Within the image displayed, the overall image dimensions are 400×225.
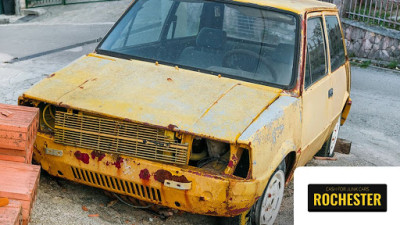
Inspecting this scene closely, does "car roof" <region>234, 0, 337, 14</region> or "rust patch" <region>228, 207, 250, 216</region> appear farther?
"car roof" <region>234, 0, 337, 14</region>

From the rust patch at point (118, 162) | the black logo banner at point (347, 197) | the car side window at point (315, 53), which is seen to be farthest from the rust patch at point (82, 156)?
the black logo banner at point (347, 197)

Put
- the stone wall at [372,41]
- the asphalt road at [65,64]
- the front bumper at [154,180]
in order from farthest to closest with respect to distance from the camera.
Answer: the stone wall at [372,41], the asphalt road at [65,64], the front bumper at [154,180]

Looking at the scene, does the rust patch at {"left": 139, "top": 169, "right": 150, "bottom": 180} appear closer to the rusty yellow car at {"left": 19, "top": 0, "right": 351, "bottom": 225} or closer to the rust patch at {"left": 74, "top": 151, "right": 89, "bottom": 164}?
the rusty yellow car at {"left": 19, "top": 0, "right": 351, "bottom": 225}

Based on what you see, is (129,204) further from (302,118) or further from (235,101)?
(302,118)

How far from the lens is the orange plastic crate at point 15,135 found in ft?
13.3

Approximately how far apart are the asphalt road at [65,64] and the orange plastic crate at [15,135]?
606 mm

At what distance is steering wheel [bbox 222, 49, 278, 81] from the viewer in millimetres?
5547

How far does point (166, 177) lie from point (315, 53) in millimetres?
2286

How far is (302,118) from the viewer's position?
17.7 feet

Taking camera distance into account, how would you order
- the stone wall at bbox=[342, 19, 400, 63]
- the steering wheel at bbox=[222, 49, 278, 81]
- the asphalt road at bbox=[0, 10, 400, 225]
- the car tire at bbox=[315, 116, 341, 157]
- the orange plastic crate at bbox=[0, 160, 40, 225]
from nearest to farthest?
1. the orange plastic crate at bbox=[0, 160, 40, 225]
2. the asphalt road at bbox=[0, 10, 400, 225]
3. the steering wheel at bbox=[222, 49, 278, 81]
4. the car tire at bbox=[315, 116, 341, 157]
5. the stone wall at bbox=[342, 19, 400, 63]

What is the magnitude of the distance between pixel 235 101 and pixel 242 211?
86 centimetres

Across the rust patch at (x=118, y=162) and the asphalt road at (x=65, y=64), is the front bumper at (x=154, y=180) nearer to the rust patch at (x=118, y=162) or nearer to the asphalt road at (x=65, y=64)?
the rust patch at (x=118, y=162)

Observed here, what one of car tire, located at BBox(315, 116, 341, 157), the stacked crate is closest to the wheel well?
car tire, located at BBox(315, 116, 341, 157)

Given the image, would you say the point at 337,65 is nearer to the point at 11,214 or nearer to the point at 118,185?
the point at 118,185
